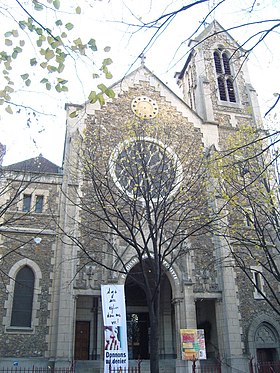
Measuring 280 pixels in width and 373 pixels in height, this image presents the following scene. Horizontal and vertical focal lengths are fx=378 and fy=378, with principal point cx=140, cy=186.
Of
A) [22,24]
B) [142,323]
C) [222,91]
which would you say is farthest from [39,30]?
[222,91]

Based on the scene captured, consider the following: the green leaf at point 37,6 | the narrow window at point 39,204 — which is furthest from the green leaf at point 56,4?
the narrow window at point 39,204

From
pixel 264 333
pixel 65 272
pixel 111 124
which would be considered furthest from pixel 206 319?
pixel 111 124

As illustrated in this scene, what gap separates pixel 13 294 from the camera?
15633 millimetres

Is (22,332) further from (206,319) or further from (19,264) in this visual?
(206,319)

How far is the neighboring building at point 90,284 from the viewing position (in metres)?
15.2

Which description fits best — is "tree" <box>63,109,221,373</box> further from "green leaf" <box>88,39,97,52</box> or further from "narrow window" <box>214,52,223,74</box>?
"green leaf" <box>88,39,97,52</box>

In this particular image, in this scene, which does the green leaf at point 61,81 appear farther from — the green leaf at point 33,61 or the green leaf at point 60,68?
the green leaf at point 33,61

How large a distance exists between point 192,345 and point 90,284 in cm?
486

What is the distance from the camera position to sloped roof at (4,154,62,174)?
731 inches

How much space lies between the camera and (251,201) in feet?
48.5

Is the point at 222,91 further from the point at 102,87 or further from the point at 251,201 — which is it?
the point at 102,87

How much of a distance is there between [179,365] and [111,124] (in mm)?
11813

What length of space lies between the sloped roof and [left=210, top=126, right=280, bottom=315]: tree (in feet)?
27.6

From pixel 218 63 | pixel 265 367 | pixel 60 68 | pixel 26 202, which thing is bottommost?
pixel 265 367
